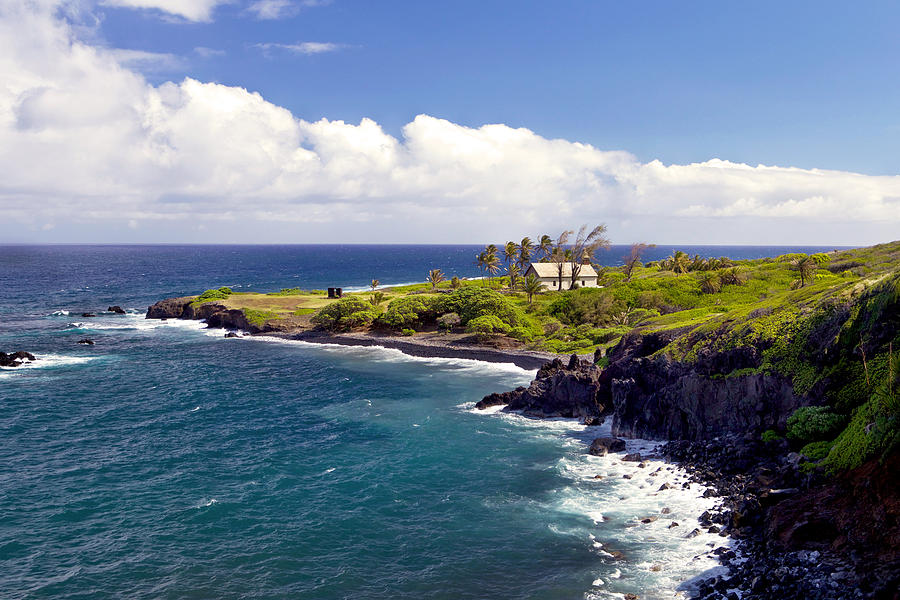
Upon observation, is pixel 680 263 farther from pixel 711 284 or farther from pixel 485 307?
pixel 485 307

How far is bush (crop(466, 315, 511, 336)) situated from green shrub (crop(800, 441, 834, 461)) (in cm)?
5408

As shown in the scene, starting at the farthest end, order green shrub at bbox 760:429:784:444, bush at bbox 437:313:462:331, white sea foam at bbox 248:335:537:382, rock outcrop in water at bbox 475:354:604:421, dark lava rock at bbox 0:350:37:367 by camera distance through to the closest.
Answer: bush at bbox 437:313:462:331 < dark lava rock at bbox 0:350:37:367 < white sea foam at bbox 248:335:537:382 < rock outcrop in water at bbox 475:354:604:421 < green shrub at bbox 760:429:784:444

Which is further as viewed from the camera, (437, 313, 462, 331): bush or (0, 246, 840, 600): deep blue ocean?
(437, 313, 462, 331): bush

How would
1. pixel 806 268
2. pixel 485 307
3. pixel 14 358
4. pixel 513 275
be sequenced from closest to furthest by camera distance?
pixel 14 358
pixel 806 268
pixel 485 307
pixel 513 275

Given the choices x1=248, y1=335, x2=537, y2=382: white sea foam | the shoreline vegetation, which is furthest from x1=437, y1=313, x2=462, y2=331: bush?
x1=248, y1=335, x2=537, y2=382: white sea foam

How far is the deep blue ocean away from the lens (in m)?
27.7

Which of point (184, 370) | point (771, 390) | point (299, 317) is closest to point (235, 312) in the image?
point (299, 317)

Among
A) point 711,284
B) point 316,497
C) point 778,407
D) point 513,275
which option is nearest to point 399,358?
point 316,497

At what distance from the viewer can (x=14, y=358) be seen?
247 feet

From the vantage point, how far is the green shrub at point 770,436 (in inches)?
1400

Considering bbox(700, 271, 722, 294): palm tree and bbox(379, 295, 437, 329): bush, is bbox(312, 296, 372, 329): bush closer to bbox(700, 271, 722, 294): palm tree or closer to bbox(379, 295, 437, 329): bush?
bbox(379, 295, 437, 329): bush

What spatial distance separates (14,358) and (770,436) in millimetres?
88272

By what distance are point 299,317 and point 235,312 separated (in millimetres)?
A: 13282

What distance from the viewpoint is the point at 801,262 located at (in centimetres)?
8531
